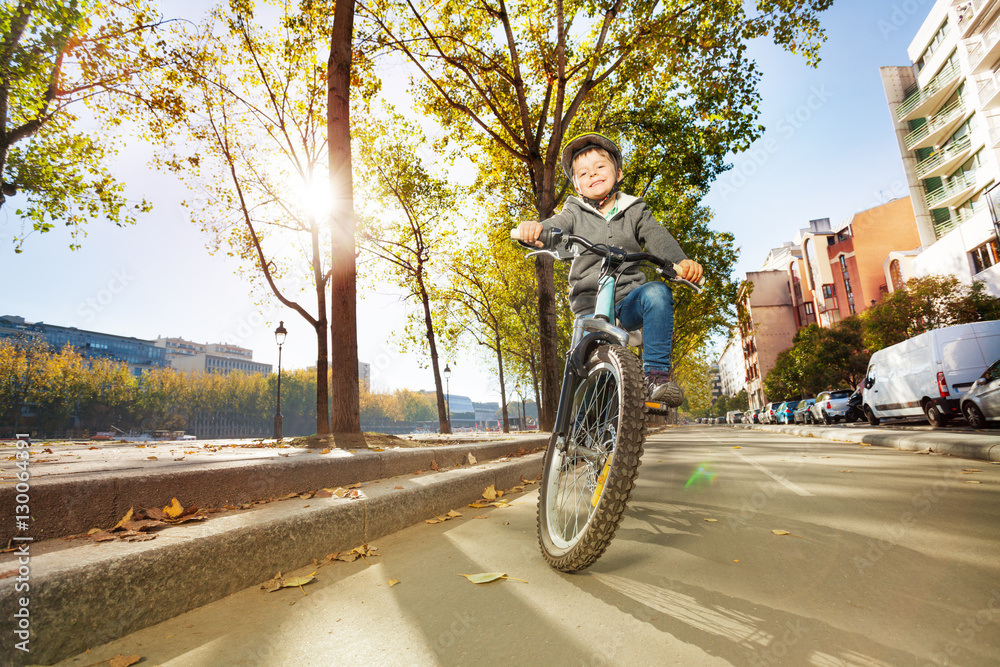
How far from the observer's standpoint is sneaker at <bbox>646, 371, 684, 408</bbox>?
2.26m

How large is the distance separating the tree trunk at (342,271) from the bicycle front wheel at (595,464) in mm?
5146

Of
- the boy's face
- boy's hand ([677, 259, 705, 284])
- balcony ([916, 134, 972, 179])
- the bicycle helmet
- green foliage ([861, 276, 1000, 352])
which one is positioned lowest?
boy's hand ([677, 259, 705, 284])

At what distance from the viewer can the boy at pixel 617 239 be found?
254cm

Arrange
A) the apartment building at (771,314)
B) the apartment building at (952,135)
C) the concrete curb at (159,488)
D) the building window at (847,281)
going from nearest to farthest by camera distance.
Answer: the concrete curb at (159,488), the apartment building at (952,135), the building window at (847,281), the apartment building at (771,314)

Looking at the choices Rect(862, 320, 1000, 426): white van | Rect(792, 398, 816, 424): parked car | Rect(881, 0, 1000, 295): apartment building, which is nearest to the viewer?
Rect(862, 320, 1000, 426): white van

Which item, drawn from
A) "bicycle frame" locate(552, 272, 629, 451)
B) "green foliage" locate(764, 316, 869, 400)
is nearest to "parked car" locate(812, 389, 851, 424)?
"green foliage" locate(764, 316, 869, 400)

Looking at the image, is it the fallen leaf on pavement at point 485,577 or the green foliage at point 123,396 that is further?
the green foliage at point 123,396

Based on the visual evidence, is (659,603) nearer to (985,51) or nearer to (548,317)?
(548,317)

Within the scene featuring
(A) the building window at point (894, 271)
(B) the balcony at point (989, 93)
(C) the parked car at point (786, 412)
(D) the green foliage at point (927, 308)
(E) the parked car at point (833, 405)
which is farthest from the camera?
(A) the building window at point (894, 271)

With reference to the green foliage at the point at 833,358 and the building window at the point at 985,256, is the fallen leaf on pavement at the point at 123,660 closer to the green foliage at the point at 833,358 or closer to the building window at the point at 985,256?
the building window at the point at 985,256

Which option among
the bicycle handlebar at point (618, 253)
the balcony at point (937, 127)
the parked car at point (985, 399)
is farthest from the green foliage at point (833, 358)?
the bicycle handlebar at point (618, 253)

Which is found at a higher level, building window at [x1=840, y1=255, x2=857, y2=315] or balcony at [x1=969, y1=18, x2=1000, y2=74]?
balcony at [x1=969, y1=18, x2=1000, y2=74]

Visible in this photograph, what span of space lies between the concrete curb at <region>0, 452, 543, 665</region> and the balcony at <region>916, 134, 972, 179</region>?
1639 inches

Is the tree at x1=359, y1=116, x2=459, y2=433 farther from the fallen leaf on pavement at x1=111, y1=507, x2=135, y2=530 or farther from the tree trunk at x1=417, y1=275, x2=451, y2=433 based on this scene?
the fallen leaf on pavement at x1=111, y1=507, x2=135, y2=530
